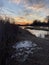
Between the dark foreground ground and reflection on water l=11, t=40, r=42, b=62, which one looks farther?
reflection on water l=11, t=40, r=42, b=62

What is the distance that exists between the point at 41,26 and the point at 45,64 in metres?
19.7

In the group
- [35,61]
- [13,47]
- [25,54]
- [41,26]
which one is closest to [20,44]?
[13,47]

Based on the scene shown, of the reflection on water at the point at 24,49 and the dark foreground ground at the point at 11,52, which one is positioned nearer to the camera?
the dark foreground ground at the point at 11,52

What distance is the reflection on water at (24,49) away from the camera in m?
10.8

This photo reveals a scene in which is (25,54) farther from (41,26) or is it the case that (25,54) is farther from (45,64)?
(41,26)

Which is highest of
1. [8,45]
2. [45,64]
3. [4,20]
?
[4,20]

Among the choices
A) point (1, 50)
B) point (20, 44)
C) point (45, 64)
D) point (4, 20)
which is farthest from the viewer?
point (4, 20)

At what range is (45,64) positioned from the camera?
10023 mm

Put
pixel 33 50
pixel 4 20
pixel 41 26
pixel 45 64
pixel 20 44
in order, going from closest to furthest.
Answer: pixel 45 64
pixel 33 50
pixel 20 44
pixel 4 20
pixel 41 26

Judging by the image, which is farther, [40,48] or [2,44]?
[40,48]

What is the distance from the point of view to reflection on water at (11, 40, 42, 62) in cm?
1075

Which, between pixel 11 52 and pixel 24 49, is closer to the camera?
pixel 11 52

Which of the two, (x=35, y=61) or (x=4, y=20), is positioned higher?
(x=4, y=20)

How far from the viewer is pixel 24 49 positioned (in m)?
11.7
